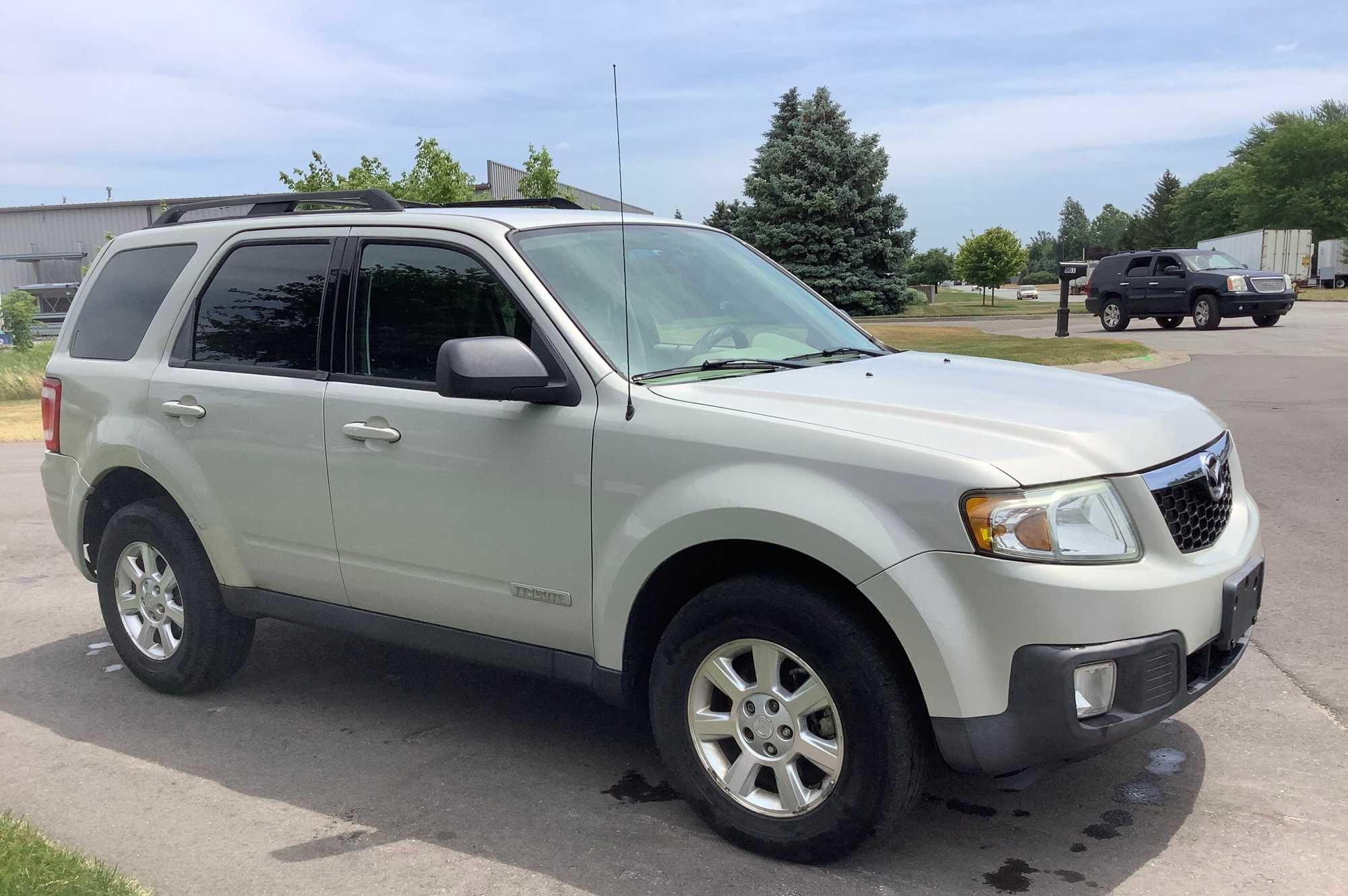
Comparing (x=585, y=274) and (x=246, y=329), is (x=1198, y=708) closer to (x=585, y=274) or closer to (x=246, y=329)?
(x=585, y=274)

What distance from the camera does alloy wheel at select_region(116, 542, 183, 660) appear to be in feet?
16.8

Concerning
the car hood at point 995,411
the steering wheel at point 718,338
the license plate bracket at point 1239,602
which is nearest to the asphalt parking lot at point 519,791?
the license plate bracket at point 1239,602

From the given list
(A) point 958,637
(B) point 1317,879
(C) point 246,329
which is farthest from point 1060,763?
(C) point 246,329

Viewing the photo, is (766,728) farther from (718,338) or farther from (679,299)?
(679,299)

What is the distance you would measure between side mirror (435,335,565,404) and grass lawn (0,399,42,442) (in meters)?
11.3

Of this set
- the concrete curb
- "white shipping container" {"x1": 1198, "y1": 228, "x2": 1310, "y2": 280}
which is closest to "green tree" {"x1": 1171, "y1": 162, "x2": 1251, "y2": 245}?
"white shipping container" {"x1": 1198, "y1": 228, "x2": 1310, "y2": 280}

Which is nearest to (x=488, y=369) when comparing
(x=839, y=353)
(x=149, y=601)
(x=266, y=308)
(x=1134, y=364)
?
(x=839, y=353)

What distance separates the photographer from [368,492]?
170 inches

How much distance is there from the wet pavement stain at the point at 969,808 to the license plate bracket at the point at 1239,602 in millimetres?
907

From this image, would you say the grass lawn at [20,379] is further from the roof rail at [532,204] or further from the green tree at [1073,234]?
the green tree at [1073,234]

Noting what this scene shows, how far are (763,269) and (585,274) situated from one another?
3.56ft

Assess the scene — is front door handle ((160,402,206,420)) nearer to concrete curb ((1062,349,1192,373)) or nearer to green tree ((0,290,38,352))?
concrete curb ((1062,349,1192,373))

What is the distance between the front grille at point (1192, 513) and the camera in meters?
3.37

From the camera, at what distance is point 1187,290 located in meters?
26.2
